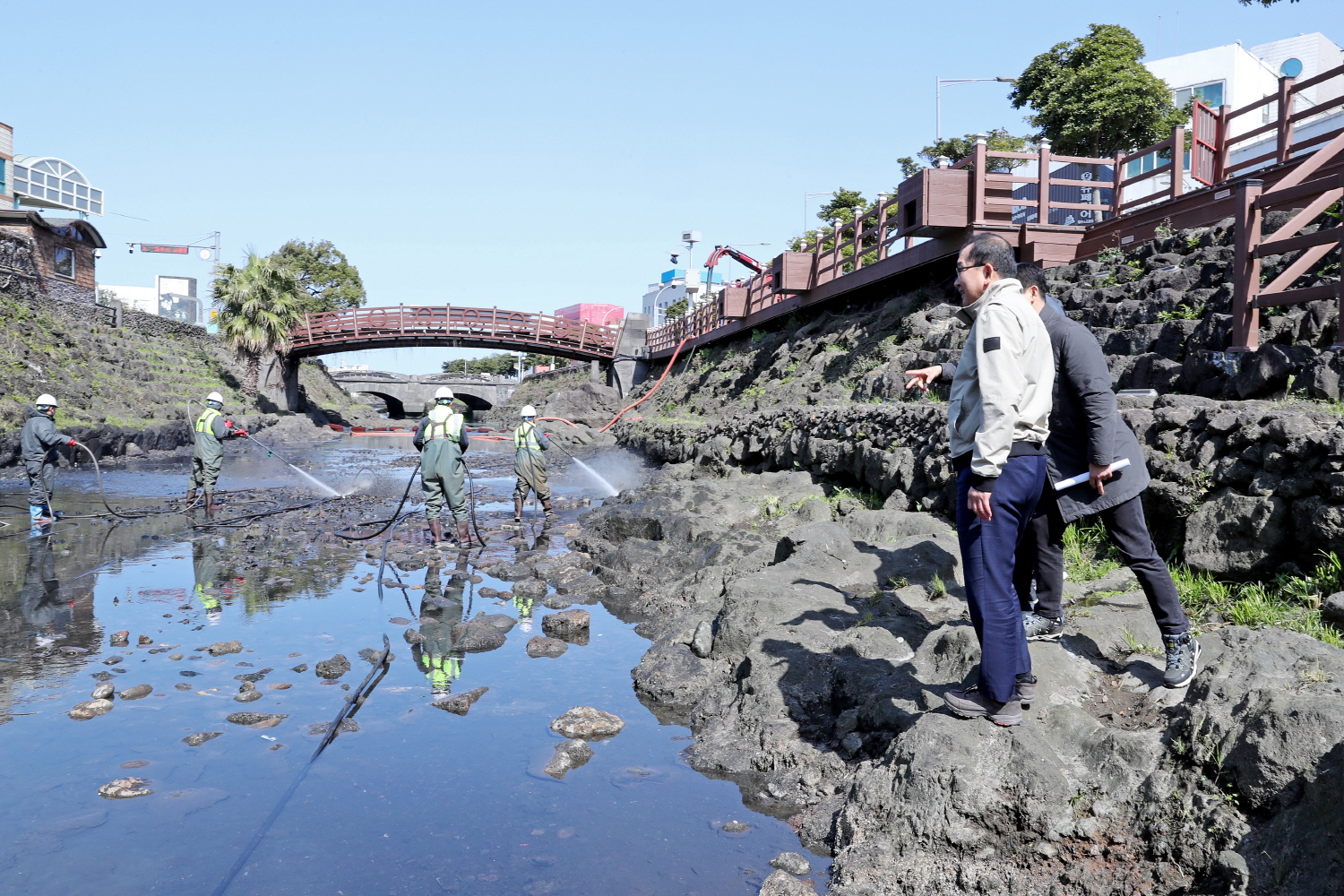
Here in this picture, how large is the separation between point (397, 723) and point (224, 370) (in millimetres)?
39247

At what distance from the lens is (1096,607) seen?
509cm

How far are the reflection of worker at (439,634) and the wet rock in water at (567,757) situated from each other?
4.11 feet

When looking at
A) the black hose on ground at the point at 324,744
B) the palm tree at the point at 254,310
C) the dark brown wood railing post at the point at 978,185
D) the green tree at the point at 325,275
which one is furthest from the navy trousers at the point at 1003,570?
the green tree at the point at 325,275

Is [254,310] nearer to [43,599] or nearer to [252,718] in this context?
[43,599]

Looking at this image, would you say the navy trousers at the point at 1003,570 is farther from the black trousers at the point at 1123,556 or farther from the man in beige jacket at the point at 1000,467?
the black trousers at the point at 1123,556

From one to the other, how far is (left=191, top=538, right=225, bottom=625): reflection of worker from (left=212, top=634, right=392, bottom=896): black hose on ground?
2143 millimetres

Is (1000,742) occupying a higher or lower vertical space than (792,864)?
higher

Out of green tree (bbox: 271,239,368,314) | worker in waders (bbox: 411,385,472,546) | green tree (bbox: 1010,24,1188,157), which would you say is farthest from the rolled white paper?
green tree (bbox: 271,239,368,314)

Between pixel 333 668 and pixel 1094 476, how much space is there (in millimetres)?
5013

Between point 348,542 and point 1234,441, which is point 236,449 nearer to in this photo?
point 348,542

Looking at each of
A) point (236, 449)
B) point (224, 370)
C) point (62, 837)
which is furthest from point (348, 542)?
point (224, 370)

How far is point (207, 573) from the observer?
9734 mm

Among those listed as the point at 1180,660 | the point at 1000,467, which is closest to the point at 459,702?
the point at 1000,467

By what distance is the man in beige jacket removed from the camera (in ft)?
11.2
